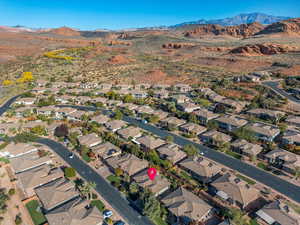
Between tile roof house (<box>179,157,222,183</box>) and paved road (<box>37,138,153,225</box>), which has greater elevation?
tile roof house (<box>179,157,222,183</box>)

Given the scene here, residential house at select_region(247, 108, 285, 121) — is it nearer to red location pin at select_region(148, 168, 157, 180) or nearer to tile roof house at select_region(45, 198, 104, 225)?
red location pin at select_region(148, 168, 157, 180)

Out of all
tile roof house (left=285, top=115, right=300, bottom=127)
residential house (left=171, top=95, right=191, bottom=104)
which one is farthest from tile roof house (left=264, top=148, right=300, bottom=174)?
residential house (left=171, top=95, right=191, bottom=104)

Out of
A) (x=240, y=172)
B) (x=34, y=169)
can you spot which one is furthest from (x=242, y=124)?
(x=34, y=169)

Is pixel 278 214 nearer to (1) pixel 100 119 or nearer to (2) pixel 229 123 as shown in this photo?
(2) pixel 229 123

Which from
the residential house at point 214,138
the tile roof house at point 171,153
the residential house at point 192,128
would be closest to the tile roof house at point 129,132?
the tile roof house at point 171,153

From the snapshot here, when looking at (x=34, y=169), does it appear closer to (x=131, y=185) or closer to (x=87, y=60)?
(x=131, y=185)

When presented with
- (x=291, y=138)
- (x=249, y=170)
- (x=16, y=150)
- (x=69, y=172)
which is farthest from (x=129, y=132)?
(x=291, y=138)

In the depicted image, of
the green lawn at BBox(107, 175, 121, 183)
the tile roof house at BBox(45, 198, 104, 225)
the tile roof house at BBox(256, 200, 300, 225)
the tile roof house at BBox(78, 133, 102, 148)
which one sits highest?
the tile roof house at BBox(78, 133, 102, 148)
